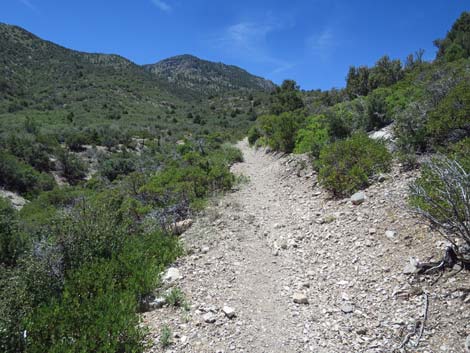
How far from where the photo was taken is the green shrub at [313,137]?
33.5 feet

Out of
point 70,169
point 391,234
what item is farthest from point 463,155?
point 70,169

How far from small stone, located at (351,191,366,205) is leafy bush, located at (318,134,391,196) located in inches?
15.3

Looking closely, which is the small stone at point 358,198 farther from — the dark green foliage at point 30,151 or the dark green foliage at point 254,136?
the dark green foliage at point 30,151

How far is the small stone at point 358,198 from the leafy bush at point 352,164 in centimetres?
39

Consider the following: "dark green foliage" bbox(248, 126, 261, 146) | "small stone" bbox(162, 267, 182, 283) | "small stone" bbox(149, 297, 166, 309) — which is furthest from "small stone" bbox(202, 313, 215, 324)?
"dark green foliage" bbox(248, 126, 261, 146)

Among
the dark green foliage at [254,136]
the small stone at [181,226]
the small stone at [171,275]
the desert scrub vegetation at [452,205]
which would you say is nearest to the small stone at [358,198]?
the desert scrub vegetation at [452,205]

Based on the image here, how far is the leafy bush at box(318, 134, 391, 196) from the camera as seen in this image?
23.2 feet

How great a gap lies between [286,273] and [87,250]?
346 centimetres

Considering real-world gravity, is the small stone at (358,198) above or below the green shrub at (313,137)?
below

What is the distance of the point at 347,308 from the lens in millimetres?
3918

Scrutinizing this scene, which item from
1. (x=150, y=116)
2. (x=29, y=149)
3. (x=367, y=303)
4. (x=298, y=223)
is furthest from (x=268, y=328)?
(x=150, y=116)

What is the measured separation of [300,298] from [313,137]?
8460 millimetres

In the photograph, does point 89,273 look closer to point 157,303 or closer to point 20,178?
point 157,303

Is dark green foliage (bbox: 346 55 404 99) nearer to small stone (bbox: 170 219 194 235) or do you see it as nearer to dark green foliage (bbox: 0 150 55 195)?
small stone (bbox: 170 219 194 235)
